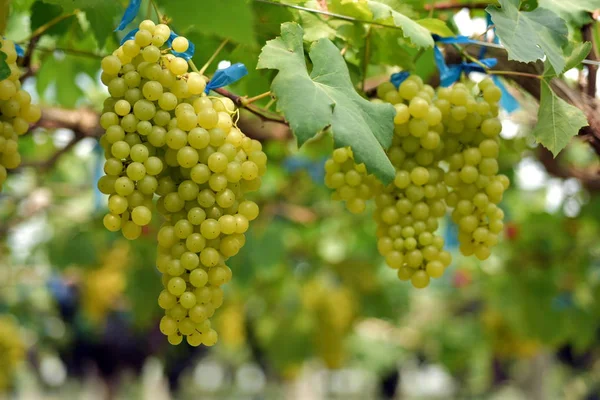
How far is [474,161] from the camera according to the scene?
106 cm

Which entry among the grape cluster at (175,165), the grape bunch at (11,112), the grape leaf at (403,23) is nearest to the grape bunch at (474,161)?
the grape leaf at (403,23)

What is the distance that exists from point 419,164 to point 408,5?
259 millimetres

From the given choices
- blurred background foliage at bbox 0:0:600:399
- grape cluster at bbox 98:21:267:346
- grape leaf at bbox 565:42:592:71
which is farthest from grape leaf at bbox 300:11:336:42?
grape leaf at bbox 565:42:592:71

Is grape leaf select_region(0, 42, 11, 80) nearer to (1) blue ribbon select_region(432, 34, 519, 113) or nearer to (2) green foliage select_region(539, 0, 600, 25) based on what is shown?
(1) blue ribbon select_region(432, 34, 519, 113)

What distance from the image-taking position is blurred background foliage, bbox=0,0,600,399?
1331 millimetres

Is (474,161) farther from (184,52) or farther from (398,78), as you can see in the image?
(184,52)

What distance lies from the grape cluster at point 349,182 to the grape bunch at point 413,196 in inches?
1.0

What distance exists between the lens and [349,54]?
1.27 metres

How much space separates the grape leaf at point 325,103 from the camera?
30.5 inches

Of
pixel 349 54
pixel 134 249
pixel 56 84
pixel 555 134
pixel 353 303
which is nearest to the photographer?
pixel 555 134

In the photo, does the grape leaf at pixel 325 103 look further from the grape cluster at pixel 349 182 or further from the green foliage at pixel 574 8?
the green foliage at pixel 574 8

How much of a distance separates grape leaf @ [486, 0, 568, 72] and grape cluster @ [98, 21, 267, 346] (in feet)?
1.23

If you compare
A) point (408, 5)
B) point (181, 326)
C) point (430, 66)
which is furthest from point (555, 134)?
point (181, 326)

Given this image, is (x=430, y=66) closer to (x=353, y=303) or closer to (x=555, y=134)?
(x=555, y=134)
